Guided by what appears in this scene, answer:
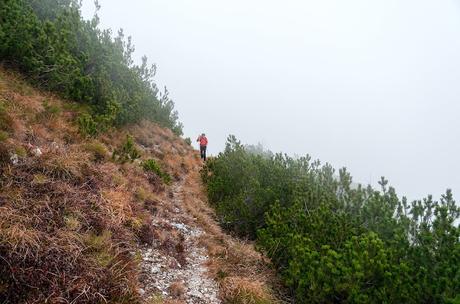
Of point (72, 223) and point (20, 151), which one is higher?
point (20, 151)

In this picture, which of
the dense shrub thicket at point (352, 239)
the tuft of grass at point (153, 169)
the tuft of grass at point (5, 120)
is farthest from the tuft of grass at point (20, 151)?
the dense shrub thicket at point (352, 239)

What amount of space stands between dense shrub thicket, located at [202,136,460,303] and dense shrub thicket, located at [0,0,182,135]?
4693mm

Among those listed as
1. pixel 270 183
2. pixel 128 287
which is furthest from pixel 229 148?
pixel 128 287

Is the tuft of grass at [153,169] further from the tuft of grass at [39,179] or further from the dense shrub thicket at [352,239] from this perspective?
the tuft of grass at [39,179]

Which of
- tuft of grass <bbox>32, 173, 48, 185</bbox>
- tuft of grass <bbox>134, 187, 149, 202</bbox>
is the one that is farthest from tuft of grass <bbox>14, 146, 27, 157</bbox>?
tuft of grass <bbox>134, 187, 149, 202</bbox>

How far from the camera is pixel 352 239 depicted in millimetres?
5562

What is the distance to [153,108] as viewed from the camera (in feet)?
52.8

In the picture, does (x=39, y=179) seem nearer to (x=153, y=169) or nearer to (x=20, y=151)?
(x=20, y=151)

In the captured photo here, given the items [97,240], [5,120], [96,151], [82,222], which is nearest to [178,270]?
[97,240]

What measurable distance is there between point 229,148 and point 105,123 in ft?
14.9

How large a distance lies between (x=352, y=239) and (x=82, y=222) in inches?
157

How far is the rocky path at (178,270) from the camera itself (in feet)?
17.1

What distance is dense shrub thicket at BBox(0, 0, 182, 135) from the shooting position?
8438 mm

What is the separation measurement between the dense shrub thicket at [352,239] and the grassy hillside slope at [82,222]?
754 mm
